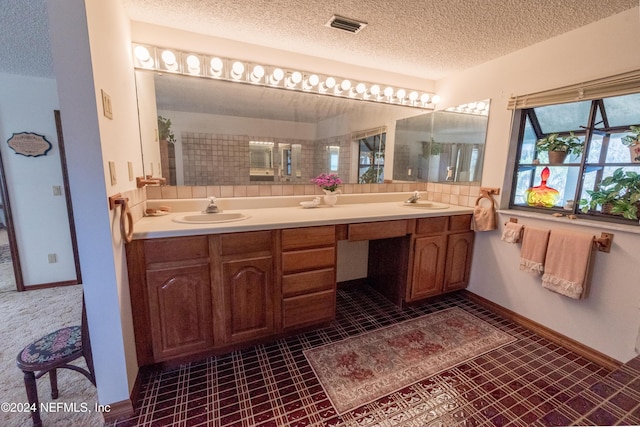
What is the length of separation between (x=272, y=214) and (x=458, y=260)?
1.73 meters

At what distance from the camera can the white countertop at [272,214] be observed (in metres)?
1.51

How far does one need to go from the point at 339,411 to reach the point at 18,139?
3.53m

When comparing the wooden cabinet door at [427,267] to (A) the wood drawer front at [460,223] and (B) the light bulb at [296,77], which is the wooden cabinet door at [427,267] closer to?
(A) the wood drawer front at [460,223]

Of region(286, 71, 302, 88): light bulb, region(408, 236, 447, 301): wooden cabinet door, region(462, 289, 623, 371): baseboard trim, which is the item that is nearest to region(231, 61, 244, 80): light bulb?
region(286, 71, 302, 88): light bulb

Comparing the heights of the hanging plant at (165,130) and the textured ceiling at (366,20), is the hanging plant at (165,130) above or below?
below

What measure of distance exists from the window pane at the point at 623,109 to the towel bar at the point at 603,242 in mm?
702

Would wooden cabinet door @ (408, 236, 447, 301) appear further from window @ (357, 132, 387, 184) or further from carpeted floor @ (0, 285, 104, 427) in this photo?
carpeted floor @ (0, 285, 104, 427)

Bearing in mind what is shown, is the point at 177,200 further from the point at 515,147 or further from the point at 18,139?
the point at 515,147

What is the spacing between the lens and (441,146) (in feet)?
9.06

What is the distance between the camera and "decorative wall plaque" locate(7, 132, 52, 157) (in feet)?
8.16

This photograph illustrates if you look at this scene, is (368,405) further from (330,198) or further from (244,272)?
(330,198)

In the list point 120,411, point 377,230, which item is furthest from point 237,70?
point 120,411

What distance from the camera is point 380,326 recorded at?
2.11m

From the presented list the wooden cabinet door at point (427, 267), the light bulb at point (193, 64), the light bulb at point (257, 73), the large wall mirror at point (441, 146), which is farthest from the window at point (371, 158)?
the light bulb at point (193, 64)
